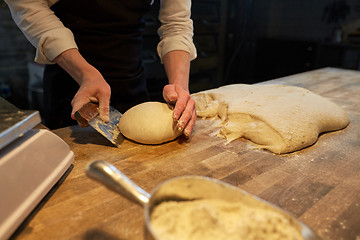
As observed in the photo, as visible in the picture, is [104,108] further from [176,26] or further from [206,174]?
[176,26]

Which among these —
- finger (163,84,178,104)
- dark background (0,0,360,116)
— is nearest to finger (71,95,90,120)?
finger (163,84,178,104)

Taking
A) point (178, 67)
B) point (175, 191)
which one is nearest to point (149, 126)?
point (178, 67)

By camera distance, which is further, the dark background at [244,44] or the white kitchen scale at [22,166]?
the dark background at [244,44]

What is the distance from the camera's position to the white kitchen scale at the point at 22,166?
59 centimetres

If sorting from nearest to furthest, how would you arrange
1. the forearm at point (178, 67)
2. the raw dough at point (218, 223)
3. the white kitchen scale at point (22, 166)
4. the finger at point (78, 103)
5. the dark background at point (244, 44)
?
the raw dough at point (218, 223) → the white kitchen scale at point (22, 166) → the finger at point (78, 103) → the forearm at point (178, 67) → the dark background at point (244, 44)

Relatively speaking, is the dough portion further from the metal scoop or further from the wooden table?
the metal scoop

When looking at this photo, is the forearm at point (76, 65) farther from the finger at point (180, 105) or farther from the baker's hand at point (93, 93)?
the finger at point (180, 105)

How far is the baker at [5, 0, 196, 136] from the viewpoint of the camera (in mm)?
1057

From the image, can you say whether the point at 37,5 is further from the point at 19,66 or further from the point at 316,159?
the point at 19,66

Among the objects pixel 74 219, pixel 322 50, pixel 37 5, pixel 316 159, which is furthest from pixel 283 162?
pixel 322 50

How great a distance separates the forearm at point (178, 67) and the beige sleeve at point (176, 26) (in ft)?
0.09

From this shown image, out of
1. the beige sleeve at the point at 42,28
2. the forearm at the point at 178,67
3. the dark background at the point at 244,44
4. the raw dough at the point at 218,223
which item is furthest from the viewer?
the dark background at the point at 244,44

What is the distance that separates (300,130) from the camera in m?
1.07

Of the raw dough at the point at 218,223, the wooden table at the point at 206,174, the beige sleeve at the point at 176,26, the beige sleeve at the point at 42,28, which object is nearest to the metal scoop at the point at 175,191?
the raw dough at the point at 218,223
